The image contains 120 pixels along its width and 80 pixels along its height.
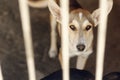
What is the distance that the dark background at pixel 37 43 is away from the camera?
3041 millimetres

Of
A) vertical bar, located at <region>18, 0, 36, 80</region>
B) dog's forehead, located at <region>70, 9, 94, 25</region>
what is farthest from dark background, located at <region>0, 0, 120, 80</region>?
vertical bar, located at <region>18, 0, 36, 80</region>

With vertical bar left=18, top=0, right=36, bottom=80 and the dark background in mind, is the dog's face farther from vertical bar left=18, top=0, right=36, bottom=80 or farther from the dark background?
vertical bar left=18, top=0, right=36, bottom=80

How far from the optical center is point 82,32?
2734mm

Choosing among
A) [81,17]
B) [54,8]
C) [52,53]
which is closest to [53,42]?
[52,53]

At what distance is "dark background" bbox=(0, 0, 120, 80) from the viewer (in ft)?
9.98

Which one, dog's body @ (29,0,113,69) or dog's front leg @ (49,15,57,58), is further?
dog's front leg @ (49,15,57,58)

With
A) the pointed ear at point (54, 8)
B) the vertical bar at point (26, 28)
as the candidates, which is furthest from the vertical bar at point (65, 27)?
the pointed ear at point (54, 8)

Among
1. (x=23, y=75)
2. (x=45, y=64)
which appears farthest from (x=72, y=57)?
(x=23, y=75)

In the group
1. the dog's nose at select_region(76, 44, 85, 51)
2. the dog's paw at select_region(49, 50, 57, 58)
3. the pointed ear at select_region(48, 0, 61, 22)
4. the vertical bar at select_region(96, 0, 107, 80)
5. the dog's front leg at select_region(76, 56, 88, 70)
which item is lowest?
the dog's paw at select_region(49, 50, 57, 58)

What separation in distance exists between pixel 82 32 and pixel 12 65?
2.13ft

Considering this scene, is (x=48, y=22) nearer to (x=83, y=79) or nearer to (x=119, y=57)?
(x=119, y=57)

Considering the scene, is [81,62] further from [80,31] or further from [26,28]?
[26,28]

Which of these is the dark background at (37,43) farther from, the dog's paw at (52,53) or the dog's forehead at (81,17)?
the dog's forehead at (81,17)

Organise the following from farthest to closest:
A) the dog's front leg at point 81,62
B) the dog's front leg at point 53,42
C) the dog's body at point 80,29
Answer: the dog's front leg at point 53,42, the dog's front leg at point 81,62, the dog's body at point 80,29
